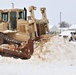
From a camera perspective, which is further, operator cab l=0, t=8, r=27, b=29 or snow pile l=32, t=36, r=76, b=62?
operator cab l=0, t=8, r=27, b=29

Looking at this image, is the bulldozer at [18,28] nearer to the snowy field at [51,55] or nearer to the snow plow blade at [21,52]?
the snow plow blade at [21,52]

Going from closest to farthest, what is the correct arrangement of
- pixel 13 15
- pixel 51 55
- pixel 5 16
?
pixel 51 55 < pixel 13 15 < pixel 5 16

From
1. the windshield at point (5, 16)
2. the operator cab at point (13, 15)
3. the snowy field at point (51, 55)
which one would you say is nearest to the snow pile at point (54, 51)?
the snowy field at point (51, 55)

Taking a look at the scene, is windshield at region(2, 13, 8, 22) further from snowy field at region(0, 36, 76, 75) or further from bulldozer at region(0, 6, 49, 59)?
snowy field at region(0, 36, 76, 75)

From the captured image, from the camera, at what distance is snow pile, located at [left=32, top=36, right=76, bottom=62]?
13.9 meters

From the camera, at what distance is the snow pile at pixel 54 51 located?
45.7ft

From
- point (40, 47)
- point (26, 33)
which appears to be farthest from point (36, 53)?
point (26, 33)

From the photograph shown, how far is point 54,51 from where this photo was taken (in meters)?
14.3

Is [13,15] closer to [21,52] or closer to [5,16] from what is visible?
[5,16]

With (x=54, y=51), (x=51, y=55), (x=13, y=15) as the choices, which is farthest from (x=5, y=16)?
(x=51, y=55)

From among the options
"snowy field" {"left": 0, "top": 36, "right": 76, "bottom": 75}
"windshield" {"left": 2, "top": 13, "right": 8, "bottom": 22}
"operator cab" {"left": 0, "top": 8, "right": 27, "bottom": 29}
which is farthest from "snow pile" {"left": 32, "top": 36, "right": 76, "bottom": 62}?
"windshield" {"left": 2, "top": 13, "right": 8, "bottom": 22}

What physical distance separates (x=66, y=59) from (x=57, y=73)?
507cm

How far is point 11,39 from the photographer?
1543 centimetres

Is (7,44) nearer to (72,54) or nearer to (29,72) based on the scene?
(72,54)
